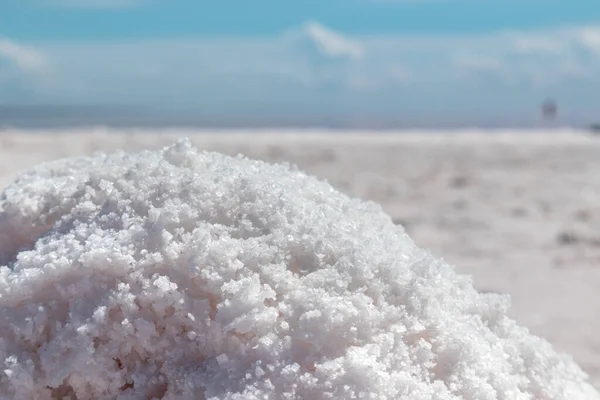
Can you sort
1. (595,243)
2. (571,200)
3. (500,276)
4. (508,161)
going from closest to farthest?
(500,276)
(595,243)
(571,200)
(508,161)

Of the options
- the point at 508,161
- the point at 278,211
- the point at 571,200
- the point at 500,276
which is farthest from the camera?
the point at 508,161

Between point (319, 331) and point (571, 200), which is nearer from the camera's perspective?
point (319, 331)

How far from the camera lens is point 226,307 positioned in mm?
1008

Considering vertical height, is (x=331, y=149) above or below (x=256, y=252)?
below

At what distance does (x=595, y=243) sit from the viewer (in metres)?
4.99

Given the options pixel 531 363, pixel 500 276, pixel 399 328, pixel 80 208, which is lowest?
pixel 500 276

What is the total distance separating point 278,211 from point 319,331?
0.70 ft

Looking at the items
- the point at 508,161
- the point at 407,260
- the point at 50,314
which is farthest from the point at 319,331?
the point at 508,161

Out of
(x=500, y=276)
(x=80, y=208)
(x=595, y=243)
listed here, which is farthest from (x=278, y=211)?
(x=595, y=243)

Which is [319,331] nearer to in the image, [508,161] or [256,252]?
[256,252]

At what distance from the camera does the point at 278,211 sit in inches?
44.0

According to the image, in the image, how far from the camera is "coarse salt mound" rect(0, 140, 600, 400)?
3.25 ft

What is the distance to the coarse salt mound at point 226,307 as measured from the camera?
3.25ft

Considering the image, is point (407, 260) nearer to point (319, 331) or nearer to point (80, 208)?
point (319, 331)
